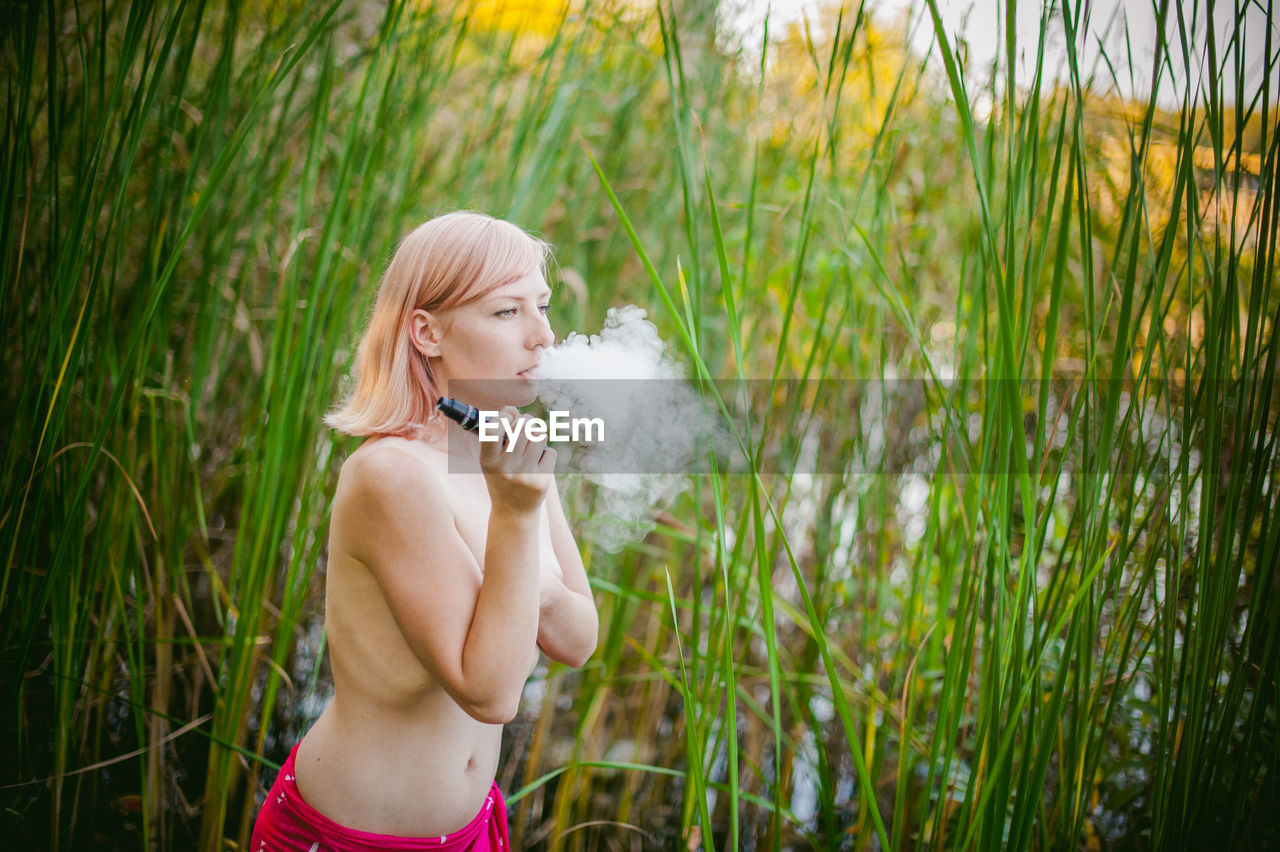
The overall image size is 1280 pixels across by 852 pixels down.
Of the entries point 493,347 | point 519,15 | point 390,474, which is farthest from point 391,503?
point 519,15

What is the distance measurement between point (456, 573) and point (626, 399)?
0.19 meters

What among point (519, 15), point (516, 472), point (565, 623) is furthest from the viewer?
point (519, 15)

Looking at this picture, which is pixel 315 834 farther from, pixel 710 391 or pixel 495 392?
pixel 710 391

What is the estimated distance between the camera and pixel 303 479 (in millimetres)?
1126

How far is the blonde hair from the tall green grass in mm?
110

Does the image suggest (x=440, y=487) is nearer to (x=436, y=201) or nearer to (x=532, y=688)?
(x=436, y=201)

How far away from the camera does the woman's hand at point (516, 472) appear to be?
510mm

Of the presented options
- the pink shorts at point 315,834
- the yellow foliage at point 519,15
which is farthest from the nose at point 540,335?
the yellow foliage at point 519,15

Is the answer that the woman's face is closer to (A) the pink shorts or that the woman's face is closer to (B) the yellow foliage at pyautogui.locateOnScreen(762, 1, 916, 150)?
(A) the pink shorts

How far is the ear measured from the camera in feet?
1.97

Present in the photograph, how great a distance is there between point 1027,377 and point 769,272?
53 centimetres

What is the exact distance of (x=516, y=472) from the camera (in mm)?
510

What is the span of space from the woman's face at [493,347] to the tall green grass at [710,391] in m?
0.13

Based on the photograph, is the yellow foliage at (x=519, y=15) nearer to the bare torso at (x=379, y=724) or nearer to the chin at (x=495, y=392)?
the chin at (x=495, y=392)
